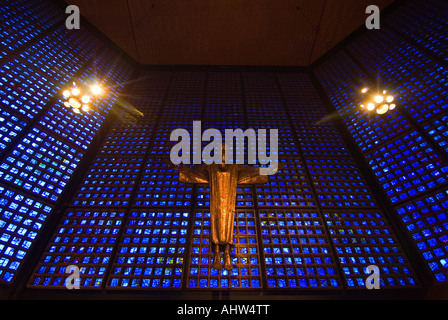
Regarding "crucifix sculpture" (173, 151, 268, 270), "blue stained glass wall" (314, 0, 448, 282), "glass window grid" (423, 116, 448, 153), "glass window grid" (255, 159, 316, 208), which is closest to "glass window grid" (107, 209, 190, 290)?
"crucifix sculpture" (173, 151, 268, 270)

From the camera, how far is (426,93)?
345 inches

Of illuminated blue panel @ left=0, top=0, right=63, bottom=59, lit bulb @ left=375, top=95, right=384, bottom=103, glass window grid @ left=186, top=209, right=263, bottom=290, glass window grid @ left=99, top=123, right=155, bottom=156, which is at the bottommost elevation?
glass window grid @ left=186, top=209, right=263, bottom=290

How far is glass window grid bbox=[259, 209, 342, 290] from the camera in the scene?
5.86 m

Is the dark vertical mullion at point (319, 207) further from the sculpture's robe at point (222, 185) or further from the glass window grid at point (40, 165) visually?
the glass window grid at point (40, 165)

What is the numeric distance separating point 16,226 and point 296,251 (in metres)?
7.31

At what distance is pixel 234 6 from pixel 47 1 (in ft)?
31.3

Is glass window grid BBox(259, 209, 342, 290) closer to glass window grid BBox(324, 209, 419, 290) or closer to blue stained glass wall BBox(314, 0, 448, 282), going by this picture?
glass window grid BBox(324, 209, 419, 290)

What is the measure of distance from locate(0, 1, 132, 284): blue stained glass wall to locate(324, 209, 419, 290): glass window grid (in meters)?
8.12

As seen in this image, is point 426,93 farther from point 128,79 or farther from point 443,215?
point 128,79

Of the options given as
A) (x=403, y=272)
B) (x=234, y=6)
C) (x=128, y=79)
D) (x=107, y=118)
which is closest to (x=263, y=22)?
(x=234, y=6)

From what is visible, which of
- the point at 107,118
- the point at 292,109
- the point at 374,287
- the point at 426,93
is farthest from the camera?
the point at 292,109

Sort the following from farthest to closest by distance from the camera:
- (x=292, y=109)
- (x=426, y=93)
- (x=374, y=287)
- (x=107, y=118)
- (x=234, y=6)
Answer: (x=234, y=6), (x=292, y=109), (x=107, y=118), (x=426, y=93), (x=374, y=287)

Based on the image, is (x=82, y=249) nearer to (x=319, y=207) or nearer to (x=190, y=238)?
(x=190, y=238)

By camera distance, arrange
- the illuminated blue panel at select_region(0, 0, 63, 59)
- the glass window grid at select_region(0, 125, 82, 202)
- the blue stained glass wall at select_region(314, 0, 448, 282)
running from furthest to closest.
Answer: the illuminated blue panel at select_region(0, 0, 63, 59)
the glass window grid at select_region(0, 125, 82, 202)
the blue stained glass wall at select_region(314, 0, 448, 282)
